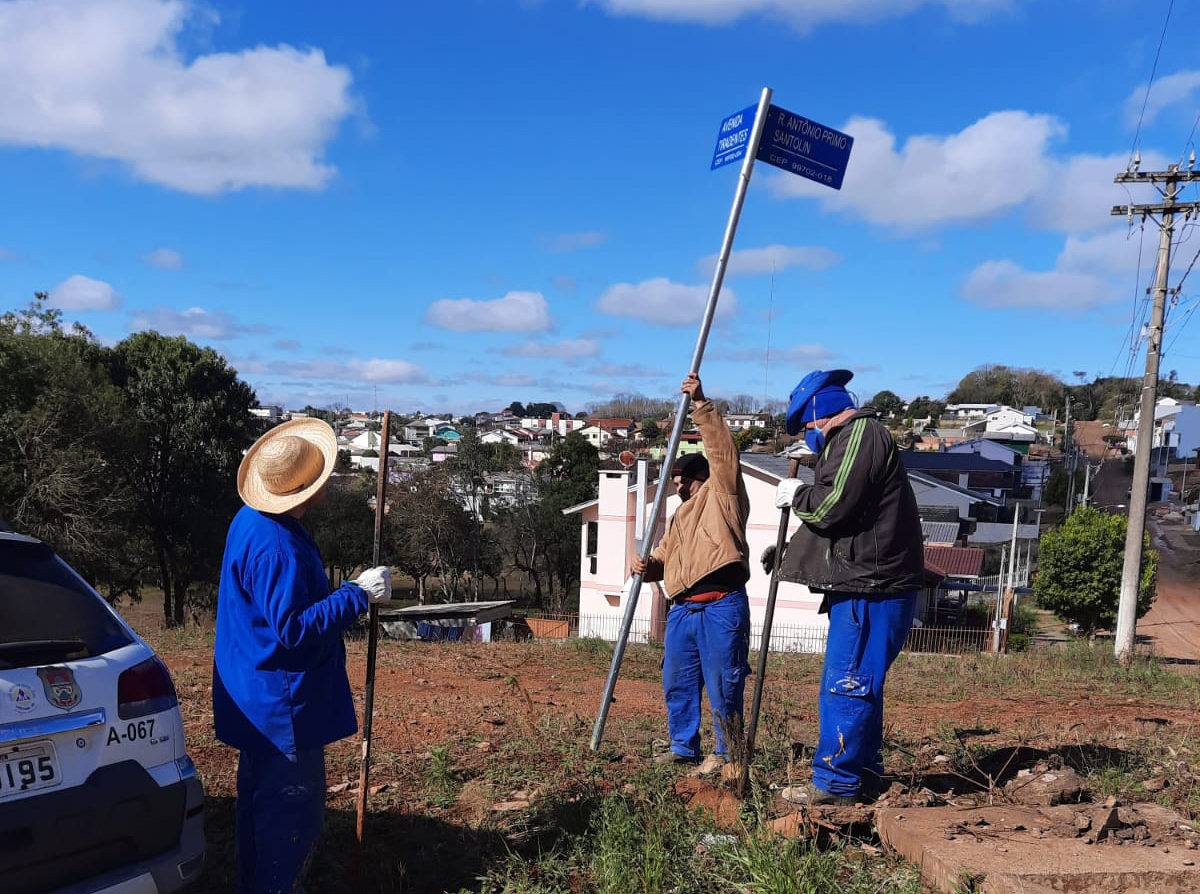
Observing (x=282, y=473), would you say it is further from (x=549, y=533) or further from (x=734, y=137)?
(x=549, y=533)

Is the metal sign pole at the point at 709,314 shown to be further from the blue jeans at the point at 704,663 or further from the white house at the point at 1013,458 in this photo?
the white house at the point at 1013,458

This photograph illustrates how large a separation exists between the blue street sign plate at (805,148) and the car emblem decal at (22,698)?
4.03m

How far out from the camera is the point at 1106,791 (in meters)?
4.16

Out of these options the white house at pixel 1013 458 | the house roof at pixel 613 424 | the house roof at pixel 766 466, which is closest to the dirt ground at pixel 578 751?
the house roof at pixel 766 466

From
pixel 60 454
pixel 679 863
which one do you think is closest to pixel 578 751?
pixel 679 863

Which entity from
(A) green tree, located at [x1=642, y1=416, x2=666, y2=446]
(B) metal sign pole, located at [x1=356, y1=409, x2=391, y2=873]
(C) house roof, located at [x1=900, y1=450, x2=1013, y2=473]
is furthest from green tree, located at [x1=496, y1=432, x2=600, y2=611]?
(B) metal sign pole, located at [x1=356, y1=409, x2=391, y2=873]

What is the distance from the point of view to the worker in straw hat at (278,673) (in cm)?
288

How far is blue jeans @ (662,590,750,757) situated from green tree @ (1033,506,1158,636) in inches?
1238

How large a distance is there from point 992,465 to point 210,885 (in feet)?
200

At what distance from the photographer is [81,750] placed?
8.16ft

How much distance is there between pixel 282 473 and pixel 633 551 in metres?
26.5

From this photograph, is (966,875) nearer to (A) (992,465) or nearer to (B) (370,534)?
(B) (370,534)

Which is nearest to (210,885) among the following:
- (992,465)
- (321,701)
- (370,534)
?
(321,701)

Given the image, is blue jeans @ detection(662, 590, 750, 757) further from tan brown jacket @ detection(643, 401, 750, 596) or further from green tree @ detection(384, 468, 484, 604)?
green tree @ detection(384, 468, 484, 604)
